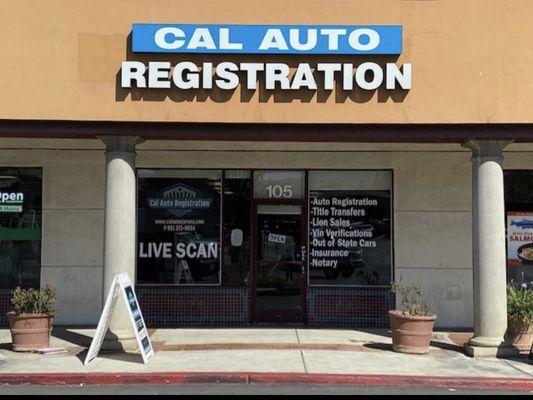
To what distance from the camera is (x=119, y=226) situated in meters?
10.0

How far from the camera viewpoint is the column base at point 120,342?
9758 millimetres

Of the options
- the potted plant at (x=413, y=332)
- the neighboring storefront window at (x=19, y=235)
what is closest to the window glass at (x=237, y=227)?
the potted plant at (x=413, y=332)

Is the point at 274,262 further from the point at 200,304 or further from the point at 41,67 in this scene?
the point at 41,67

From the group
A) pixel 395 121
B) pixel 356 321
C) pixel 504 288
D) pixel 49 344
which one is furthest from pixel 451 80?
pixel 49 344

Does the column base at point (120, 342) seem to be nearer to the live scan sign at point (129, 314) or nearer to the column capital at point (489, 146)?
the live scan sign at point (129, 314)

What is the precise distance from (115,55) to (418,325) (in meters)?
6.43

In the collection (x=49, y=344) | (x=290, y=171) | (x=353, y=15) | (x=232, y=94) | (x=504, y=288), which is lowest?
(x=49, y=344)

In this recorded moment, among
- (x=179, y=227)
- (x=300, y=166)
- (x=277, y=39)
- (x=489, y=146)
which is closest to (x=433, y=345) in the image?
(x=489, y=146)

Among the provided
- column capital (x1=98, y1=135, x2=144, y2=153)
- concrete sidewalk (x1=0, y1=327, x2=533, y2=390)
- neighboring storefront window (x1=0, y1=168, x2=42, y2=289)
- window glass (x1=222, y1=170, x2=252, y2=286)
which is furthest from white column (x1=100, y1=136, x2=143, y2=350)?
neighboring storefront window (x1=0, y1=168, x2=42, y2=289)

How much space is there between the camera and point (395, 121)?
394 inches

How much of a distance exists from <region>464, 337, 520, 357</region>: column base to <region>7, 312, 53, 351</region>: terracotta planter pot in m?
6.76

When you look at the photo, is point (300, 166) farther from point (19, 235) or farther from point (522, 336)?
point (19, 235)

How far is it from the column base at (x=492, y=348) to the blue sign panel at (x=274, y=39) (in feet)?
15.7

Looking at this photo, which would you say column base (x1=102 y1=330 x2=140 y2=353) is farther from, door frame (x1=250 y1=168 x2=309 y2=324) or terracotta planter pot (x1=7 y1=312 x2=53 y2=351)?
door frame (x1=250 y1=168 x2=309 y2=324)
